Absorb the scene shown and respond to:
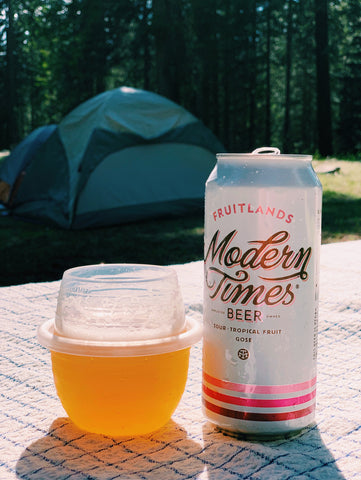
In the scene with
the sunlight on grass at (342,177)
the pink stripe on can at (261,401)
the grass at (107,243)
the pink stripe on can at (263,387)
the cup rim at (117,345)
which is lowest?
the grass at (107,243)

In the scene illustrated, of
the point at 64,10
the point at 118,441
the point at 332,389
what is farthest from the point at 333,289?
the point at 64,10

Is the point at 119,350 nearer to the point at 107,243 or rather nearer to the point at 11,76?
the point at 107,243

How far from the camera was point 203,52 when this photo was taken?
1642 cm

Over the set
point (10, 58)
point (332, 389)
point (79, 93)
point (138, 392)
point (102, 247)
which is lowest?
point (102, 247)

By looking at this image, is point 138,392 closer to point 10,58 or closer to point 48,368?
point 48,368

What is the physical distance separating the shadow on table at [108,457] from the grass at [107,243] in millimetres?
3013

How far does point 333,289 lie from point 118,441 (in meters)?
1.12

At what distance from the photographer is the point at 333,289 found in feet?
6.23

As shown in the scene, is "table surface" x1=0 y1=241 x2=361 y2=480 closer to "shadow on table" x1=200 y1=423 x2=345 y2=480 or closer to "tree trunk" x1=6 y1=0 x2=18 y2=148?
"shadow on table" x1=200 y1=423 x2=345 y2=480

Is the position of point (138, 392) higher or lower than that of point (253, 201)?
lower

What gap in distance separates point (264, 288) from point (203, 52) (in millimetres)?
16450

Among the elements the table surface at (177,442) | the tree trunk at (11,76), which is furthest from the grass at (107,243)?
the tree trunk at (11,76)

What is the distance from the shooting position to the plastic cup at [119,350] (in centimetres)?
90

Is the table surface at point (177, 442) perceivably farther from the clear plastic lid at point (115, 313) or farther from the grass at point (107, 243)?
the grass at point (107, 243)
